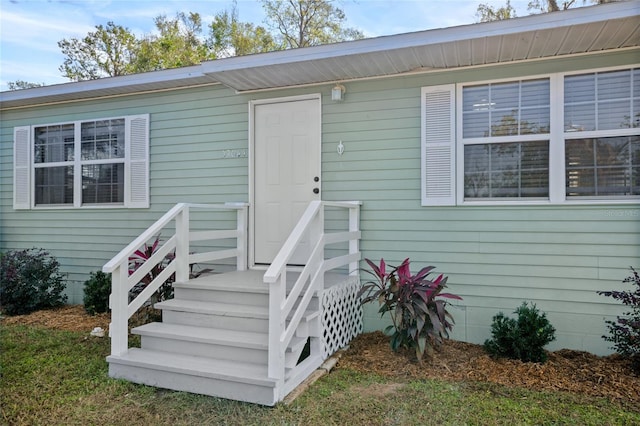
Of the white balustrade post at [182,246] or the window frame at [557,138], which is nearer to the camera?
the window frame at [557,138]

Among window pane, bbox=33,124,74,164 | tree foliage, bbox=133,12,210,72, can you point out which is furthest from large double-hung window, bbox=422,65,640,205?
tree foliage, bbox=133,12,210,72

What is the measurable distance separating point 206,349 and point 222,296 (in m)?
0.60

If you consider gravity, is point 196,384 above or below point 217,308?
below

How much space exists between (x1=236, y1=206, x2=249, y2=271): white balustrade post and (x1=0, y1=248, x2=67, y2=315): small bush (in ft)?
9.61

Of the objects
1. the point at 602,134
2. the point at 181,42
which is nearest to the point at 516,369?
the point at 602,134

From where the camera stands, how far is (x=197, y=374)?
308 centimetres

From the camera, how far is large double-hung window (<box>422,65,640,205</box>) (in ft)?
12.6

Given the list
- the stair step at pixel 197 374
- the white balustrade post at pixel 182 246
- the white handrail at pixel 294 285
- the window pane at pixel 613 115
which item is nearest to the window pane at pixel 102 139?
the white balustrade post at pixel 182 246

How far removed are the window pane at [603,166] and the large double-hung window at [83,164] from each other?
4937 mm

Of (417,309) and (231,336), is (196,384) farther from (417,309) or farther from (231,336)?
(417,309)

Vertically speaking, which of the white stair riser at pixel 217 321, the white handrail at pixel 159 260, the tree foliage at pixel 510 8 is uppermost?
the tree foliage at pixel 510 8

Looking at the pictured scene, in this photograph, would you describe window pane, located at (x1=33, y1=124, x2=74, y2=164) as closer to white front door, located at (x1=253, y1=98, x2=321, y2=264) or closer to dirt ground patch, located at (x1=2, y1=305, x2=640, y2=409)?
white front door, located at (x1=253, y1=98, x2=321, y2=264)

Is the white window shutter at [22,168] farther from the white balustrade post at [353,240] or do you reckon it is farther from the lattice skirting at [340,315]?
the lattice skirting at [340,315]

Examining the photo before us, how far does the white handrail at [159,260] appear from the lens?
3.40 metres
